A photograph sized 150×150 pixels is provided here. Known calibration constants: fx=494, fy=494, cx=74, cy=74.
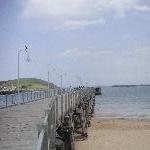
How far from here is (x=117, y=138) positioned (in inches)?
1387

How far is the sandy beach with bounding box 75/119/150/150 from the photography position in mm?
30453

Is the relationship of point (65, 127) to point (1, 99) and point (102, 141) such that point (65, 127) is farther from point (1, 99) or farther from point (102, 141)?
point (102, 141)

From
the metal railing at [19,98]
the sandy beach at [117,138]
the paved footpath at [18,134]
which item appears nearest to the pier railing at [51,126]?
the paved footpath at [18,134]

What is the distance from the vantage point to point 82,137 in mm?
32656

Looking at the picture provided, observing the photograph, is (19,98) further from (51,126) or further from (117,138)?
(51,126)

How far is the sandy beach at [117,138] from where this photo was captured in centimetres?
3045

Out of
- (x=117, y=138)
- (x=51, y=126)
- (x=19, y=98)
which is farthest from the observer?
(x=117, y=138)

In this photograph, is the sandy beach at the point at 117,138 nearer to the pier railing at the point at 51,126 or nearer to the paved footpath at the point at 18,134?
the pier railing at the point at 51,126

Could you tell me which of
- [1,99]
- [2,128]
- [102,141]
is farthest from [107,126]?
[2,128]

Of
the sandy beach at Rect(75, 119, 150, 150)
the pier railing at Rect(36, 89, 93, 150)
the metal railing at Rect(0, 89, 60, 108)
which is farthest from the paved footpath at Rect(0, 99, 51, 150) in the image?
the sandy beach at Rect(75, 119, 150, 150)

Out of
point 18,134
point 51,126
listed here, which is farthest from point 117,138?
point 51,126

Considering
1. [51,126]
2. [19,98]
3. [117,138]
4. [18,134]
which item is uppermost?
A: [19,98]

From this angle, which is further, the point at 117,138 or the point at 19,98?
the point at 117,138

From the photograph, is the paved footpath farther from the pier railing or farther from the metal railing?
the metal railing
